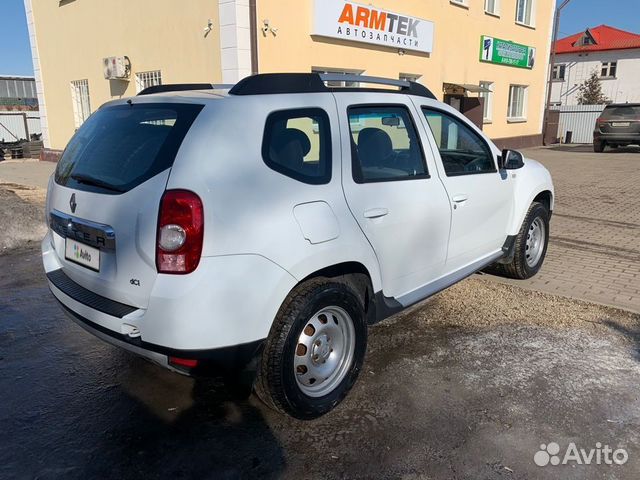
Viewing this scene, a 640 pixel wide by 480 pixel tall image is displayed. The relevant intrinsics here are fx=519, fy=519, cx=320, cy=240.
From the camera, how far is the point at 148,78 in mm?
12984

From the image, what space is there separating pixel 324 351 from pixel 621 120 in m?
19.9

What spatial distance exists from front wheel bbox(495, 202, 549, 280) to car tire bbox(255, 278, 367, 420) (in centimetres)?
243

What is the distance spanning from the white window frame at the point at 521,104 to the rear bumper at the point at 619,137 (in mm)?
3113

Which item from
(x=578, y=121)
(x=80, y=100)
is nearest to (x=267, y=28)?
(x=80, y=100)

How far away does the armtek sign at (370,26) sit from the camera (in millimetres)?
11648

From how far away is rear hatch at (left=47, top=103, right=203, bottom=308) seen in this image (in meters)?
2.41

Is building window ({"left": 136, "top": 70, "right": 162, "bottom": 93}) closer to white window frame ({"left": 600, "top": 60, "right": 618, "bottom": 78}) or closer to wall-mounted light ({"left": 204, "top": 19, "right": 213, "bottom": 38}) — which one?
wall-mounted light ({"left": 204, "top": 19, "right": 213, "bottom": 38})

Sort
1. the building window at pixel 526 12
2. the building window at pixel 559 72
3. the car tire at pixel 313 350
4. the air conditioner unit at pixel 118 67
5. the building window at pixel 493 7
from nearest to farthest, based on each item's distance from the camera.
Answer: the car tire at pixel 313 350 < the air conditioner unit at pixel 118 67 < the building window at pixel 493 7 < the building window at pixel 526 12 < the building window at pixel 559 72

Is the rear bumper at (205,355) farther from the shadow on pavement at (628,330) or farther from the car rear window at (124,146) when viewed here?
the shadow on pavement at (628,330)

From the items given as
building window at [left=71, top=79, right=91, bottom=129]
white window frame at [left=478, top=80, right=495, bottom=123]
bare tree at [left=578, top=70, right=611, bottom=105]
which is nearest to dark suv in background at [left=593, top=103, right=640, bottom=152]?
white window frame at [left=478, top=80, right=495, bottom=123]

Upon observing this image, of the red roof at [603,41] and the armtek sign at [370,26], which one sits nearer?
the armtek sign at [370,26]

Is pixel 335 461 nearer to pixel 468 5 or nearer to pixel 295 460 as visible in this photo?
pixel 295 460

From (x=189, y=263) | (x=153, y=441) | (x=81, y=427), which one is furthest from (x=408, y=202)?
(x=81, y=427)

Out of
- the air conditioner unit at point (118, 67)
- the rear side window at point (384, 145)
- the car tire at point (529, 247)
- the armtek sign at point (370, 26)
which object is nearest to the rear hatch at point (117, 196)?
the rear side window at point (384, 145)
